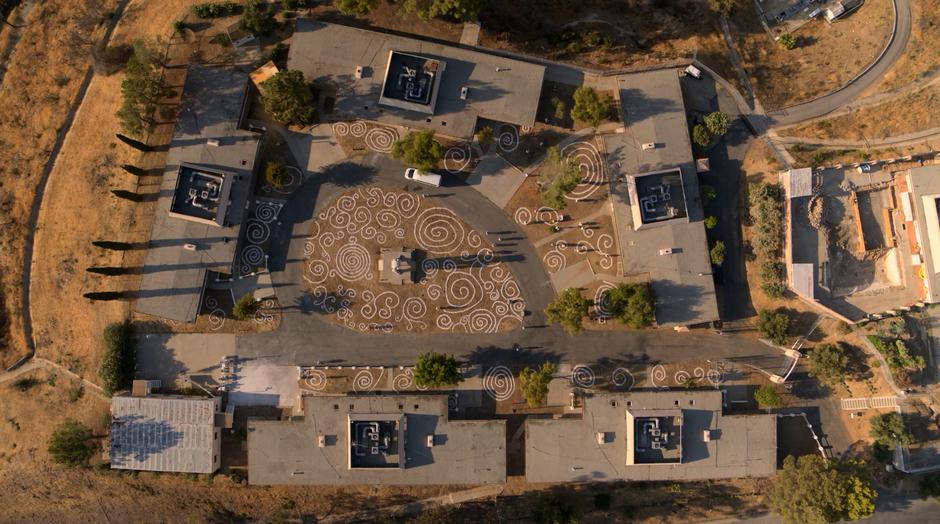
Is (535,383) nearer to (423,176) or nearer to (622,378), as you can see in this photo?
(622,378)

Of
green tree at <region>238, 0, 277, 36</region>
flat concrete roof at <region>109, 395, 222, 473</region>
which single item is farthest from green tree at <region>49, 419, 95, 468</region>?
green tree at <region>238, 0, 277, 36</region>

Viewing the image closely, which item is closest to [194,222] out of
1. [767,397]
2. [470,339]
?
[470,339]

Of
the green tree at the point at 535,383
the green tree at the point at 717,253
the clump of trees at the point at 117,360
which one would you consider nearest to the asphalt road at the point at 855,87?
the green tree at the point at 717,253

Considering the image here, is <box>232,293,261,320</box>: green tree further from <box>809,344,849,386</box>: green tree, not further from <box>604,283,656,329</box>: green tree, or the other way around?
<box>809,344,849,386</box>: green tree

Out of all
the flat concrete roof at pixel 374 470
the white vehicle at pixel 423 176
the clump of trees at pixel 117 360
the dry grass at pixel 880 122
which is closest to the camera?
the flat concrete roof at pixel 374 470

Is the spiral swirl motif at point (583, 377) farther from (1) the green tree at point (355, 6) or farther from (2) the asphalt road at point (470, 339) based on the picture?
(1) the green tree at point (355, 6)

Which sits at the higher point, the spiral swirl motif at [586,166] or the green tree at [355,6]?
the green tree at [355,6]
